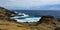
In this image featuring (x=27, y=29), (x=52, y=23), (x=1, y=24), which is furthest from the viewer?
(x=52, y=23)

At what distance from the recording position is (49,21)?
12180 millimetres

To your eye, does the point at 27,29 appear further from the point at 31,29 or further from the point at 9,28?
the point at 9,28

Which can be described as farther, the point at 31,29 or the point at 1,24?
the point at 1,24

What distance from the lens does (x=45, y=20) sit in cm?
1242

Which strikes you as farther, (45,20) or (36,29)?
(45,20)

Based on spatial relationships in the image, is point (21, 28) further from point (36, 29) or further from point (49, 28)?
point (49, 28)

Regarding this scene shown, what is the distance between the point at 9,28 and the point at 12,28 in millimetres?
177

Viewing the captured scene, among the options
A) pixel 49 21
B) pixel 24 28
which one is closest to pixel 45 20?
pixel 49 21

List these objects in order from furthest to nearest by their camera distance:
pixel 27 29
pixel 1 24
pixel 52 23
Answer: pixel 52 23
pixel 1 24
pixel 27 29

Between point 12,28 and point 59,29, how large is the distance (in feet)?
9.00

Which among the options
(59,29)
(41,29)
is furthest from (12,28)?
(59,29)

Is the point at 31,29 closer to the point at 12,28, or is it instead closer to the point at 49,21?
the point at 12,28

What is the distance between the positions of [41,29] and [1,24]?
264 centimetres

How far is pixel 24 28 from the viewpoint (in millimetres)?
10219
